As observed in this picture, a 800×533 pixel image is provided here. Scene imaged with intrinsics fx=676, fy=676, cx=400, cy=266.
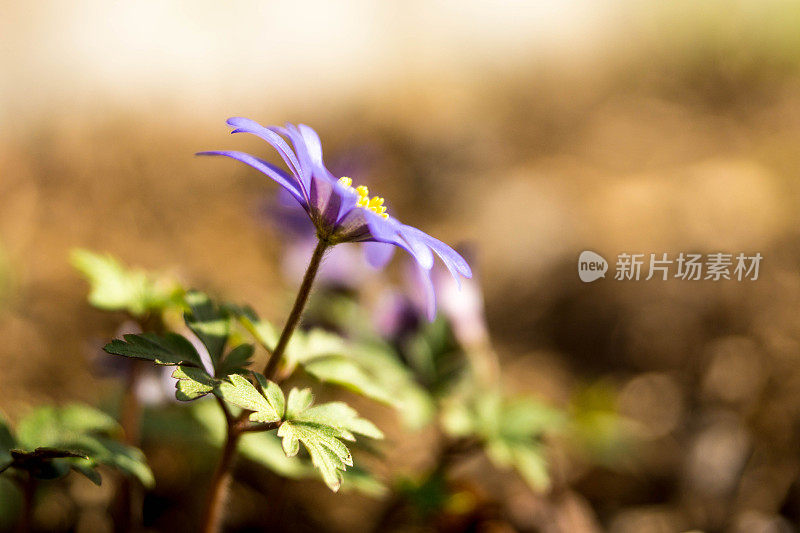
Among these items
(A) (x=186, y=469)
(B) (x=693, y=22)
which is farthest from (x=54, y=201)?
(B) (x=693, y=22)

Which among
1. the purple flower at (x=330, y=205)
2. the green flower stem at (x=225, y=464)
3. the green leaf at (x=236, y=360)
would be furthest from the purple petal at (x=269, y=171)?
the green flower stem at (x=225, y=464)

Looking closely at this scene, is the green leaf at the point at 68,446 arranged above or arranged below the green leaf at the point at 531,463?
below

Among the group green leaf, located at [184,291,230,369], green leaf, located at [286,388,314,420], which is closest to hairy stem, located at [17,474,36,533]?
green leaf, located at [184,291,230,369]

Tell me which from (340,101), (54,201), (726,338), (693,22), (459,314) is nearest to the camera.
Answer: (459,314)

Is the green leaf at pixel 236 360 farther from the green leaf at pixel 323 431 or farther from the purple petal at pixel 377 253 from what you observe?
the purple petal at pixel 377 253

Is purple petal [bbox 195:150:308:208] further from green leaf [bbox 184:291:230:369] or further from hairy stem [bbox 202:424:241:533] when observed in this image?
hairy stem [bbox 202:424:241:533]

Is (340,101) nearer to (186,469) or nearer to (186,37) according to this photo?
(186,37)
